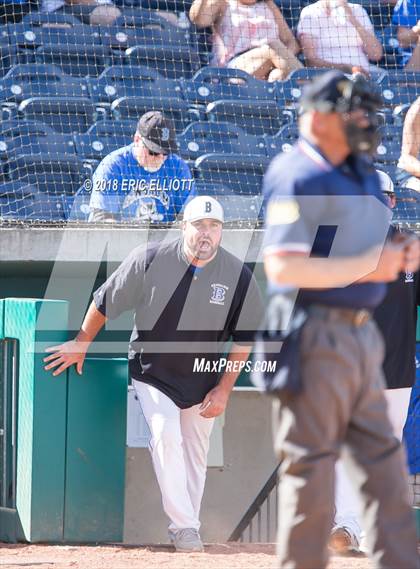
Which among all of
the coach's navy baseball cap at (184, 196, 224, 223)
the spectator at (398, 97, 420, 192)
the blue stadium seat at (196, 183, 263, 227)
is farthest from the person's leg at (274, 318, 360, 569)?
the spectator at (398, 97, 420, 192)

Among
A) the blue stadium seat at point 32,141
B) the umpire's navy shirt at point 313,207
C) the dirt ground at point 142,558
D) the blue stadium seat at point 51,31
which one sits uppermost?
the blue stadium seat at point 51,31

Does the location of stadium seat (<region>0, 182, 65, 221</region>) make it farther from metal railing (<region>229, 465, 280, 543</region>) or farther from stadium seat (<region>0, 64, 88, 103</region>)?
metal railing (<region>229, 465, 280, 543</region>)

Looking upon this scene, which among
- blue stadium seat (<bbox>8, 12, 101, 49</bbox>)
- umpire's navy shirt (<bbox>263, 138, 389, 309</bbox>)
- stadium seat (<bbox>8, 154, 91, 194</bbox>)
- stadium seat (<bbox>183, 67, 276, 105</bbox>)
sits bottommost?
umpire's navy shirt (<bbox>263, 138, 389, 309</bbox>)

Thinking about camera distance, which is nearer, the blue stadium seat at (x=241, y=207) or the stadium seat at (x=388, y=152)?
the blue stadium seat at (x=241, y=207)

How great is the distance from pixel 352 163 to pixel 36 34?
6207 mm

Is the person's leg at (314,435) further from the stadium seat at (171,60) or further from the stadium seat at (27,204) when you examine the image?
the stadium seat at (171,60)

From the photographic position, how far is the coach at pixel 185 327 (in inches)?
227

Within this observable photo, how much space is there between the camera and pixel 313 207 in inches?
134

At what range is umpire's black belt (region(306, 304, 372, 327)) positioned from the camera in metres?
3.44

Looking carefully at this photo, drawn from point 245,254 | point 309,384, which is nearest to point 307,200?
point 309,384

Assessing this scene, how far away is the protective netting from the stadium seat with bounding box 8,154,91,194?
0.03 feet

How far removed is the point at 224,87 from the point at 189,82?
0.30 m

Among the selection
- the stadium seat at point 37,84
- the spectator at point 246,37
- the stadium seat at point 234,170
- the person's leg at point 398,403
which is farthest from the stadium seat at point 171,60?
the person's leg at point 398,403

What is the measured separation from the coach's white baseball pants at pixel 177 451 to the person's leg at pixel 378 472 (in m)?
2.17
